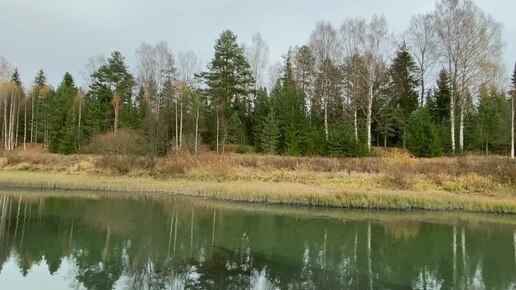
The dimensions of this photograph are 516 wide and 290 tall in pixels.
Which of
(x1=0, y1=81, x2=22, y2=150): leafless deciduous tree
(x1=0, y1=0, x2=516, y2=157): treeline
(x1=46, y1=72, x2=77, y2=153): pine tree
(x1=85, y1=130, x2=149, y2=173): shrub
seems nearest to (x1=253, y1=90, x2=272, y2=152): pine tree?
(x1=0, y1=0, x2=516, y2=157): treeline

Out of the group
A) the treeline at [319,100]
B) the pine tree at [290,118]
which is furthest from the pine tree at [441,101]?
the pine tree at [290,118]

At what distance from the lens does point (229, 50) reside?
1737 inches

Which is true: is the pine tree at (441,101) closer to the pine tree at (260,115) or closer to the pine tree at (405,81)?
the pine tree at (405,81)

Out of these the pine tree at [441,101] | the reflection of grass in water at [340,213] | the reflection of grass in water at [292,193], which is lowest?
the reflection of grass in water at [340,213]

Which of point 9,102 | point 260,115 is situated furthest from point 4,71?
point 260,115

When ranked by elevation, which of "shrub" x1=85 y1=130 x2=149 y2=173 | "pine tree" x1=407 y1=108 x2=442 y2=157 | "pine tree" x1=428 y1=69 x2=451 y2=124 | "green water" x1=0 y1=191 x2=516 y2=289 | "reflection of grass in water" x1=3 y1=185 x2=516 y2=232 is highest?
"pine tree" x1=428 y1=69 x2=451 y2=124

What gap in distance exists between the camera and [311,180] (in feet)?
87.7

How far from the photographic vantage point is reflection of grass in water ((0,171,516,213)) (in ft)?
67.7

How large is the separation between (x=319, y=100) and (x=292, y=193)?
21850 mm

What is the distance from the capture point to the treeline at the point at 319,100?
113 feet

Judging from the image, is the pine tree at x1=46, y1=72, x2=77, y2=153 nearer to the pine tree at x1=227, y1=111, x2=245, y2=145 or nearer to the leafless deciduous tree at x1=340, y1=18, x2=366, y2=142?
the pine tree at x1=227, y1=111, x2=245, y2=145

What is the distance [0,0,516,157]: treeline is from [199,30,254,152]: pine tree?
108mm

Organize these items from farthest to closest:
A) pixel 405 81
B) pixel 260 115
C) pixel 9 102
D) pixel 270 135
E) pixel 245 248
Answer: pixel 9 102, pixel 405 81, pixel 260 115, pixel 270 135, pixel 245 248

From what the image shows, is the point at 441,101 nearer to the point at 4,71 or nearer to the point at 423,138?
the point at 423,138
